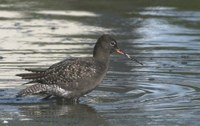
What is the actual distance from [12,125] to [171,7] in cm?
1412

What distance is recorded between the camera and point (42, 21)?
2195 centimetres

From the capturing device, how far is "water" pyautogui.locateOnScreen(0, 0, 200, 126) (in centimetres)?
1168

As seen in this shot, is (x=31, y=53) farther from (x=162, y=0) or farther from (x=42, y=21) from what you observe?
(x=162, y=0)

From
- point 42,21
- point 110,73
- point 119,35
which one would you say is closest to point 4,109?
point 110,73

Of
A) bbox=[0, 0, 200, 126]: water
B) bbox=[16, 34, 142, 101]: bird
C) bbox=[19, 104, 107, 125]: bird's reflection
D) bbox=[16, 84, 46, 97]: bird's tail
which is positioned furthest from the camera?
bbox=[16, 34, 142, 101]: bird

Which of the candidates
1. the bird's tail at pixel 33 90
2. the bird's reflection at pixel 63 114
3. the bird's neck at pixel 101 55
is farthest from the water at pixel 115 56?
the bird's neck at pixel 101 55

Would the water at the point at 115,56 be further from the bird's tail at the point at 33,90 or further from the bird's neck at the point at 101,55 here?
the bird's neck at the point at 101,55

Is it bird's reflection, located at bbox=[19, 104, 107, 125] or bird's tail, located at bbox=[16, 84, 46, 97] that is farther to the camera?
bird's tail, located at bbox=[16, 84, 46, 97]

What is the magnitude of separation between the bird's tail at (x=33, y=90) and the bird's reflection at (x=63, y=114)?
353 mm

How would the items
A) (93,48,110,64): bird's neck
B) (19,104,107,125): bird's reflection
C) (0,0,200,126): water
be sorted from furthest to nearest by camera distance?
1. (93,48,110,64): bird's neck
2. (0,0,200,126): water
3. (19,104,107,125): bird's reflection

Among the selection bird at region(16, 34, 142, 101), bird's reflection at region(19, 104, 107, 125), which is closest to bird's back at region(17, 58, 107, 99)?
bird at region(16, 34, 142, 101)

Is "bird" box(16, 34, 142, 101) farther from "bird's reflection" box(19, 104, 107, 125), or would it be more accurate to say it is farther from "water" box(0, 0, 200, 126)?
"bird's reflection" box(19, 104, 107, 125)

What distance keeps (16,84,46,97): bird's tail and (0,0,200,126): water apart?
135mm

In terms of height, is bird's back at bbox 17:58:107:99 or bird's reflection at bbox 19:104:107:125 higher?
bird's back at bbox 17:58:107:99
